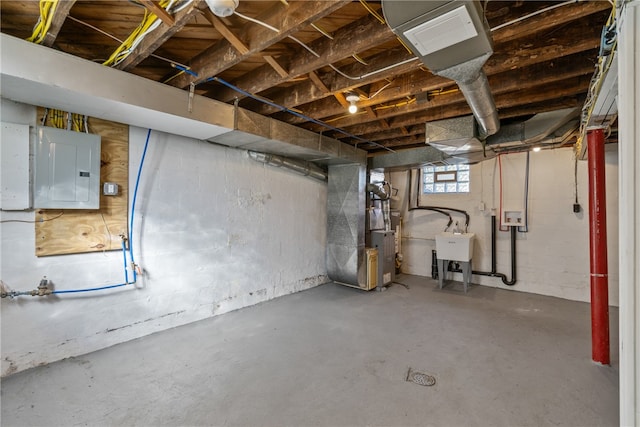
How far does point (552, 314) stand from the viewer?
11.0ft

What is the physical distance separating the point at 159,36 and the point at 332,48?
103cm

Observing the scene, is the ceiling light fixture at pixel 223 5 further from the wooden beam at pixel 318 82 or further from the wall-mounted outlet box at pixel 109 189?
the wall-mounted outlet box at pixel 109 189

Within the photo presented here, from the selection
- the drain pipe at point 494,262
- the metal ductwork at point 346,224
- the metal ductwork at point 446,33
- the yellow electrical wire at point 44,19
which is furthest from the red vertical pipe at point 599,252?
the yellow electrical wire at point 44,19

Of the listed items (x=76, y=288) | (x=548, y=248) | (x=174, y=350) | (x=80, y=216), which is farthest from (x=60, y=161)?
(x=548, y=248)

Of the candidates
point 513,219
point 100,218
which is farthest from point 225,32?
point 513,219

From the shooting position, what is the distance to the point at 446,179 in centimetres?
505

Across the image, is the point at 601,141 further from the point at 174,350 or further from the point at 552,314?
the point at 174,350

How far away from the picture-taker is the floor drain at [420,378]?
1.95 meters

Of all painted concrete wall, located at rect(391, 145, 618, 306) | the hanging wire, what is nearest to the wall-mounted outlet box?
the hanging wire

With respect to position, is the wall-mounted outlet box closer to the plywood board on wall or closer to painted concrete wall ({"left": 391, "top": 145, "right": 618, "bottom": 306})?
the plywood board on wall

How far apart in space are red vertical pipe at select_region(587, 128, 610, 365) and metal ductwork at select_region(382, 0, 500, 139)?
1.39 meters

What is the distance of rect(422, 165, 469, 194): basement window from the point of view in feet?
16.1

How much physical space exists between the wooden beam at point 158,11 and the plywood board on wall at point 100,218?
141 cm

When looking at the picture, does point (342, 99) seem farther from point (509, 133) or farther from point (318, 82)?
point (509, 133)
